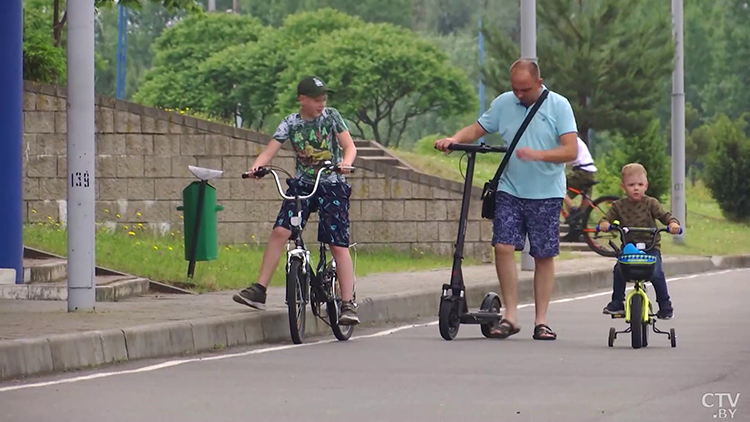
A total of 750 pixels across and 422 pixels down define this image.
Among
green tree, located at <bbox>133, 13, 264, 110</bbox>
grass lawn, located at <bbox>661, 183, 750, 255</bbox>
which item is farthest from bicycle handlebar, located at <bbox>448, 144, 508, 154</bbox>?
green tree, located at <bbox>133, 13, 264, 110</bbox>

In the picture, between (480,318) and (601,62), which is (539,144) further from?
(601,62)

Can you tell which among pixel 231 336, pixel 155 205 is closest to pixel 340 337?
pixel 231 336

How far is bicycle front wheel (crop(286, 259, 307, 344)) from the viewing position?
37.7 ft

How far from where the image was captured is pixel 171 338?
437 inches

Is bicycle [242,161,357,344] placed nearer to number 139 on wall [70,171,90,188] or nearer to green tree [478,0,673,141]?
number 139 on wall [70,171,90,188]

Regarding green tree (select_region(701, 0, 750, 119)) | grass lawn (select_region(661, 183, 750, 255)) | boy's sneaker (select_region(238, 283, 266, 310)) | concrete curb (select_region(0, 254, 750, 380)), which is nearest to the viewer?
concrete curb (select_region(0, 254, 750, 380))

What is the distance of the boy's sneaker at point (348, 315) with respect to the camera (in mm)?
11906

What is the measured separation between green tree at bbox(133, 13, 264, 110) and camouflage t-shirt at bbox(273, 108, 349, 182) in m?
37.3

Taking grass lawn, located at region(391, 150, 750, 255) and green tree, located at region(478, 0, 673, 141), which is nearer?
grass lawn, located at region(391, 150, 750, 255)

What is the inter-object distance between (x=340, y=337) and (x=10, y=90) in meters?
4.94

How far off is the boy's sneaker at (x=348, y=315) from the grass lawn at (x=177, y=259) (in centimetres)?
356

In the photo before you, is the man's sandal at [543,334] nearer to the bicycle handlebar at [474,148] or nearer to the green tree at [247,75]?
the bicycle handlebar at [474,148]

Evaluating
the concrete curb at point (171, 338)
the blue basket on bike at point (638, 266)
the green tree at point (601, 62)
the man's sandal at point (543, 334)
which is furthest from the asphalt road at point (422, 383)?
the green tree at point (601, 62)

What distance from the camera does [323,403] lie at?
810 cm
